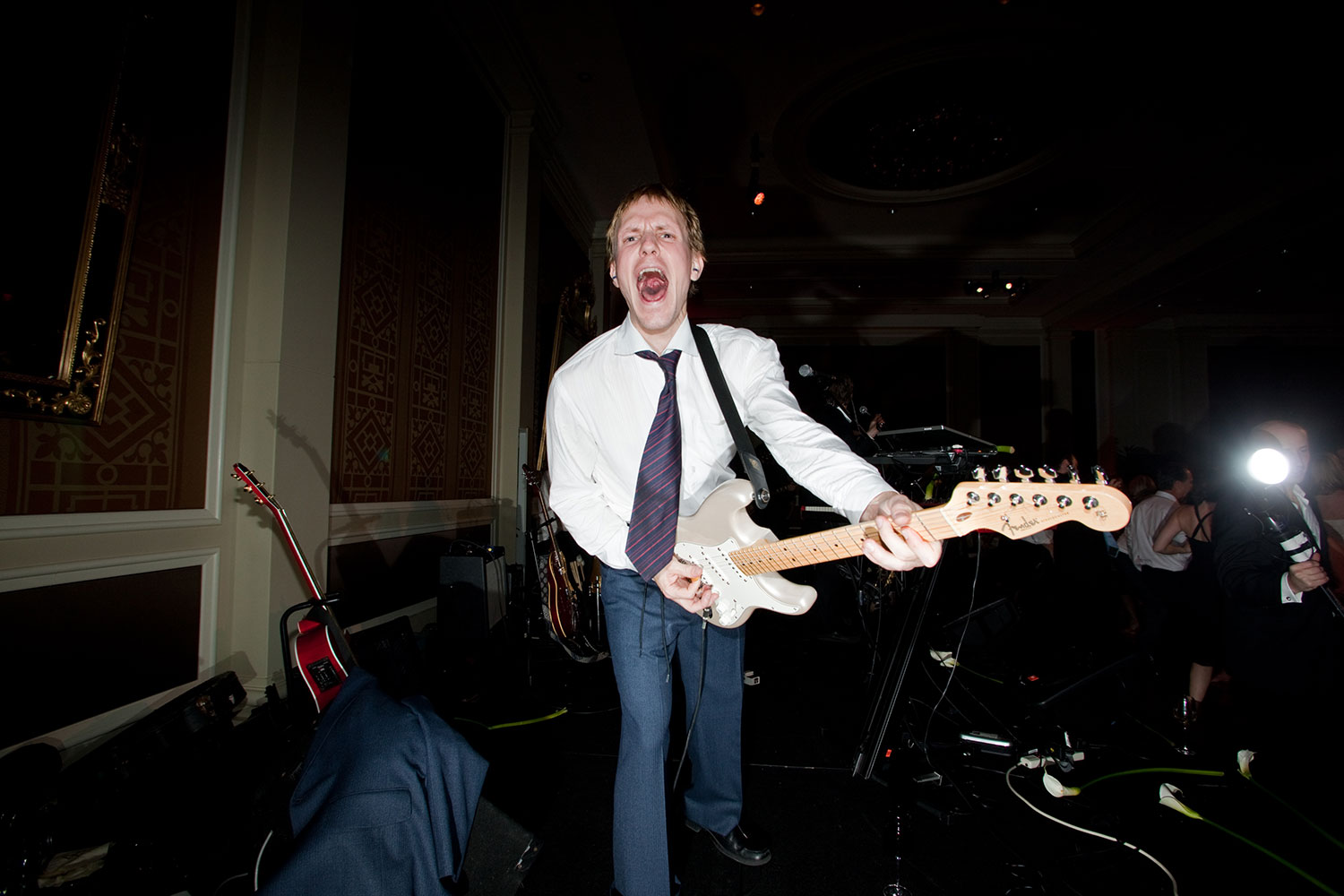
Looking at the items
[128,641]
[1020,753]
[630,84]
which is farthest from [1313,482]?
[128,641]

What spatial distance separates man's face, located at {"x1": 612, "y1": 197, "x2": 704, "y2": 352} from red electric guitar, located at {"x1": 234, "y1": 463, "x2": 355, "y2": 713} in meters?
1.67

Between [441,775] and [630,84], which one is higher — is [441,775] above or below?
below

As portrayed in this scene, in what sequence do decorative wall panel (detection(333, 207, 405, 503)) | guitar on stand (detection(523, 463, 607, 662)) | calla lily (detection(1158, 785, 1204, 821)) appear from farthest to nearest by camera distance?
guitar on stand (detection(523, 463, 607, 662)) < decorative wall panel (detection(333, 207, 405, 503)) < calla lily (detection(1158, 785, 1204, 821))

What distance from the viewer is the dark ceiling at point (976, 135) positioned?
14.3 feet

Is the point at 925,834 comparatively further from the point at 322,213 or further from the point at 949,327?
the point at 949,327

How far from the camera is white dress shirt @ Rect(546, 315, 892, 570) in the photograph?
1696mm

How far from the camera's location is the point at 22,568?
172 cm

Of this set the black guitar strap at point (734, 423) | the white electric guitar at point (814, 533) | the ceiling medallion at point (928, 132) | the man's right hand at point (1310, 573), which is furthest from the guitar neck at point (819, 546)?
the ceiling medallion at point (928, 132)

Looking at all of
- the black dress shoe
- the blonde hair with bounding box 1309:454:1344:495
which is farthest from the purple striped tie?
the blonde hair with bounding box 1309:454:1344:495

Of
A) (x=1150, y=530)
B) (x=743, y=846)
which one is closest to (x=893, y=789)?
(x=743, y=846)

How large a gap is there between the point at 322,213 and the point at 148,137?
653 mm

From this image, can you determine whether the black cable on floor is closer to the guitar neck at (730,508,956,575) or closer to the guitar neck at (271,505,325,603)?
the guitar neck at (730,508,956,575)

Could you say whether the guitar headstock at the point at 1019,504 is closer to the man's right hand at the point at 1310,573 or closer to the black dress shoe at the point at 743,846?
the black dress shoe at the point at 743,846

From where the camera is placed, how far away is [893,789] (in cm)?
193
